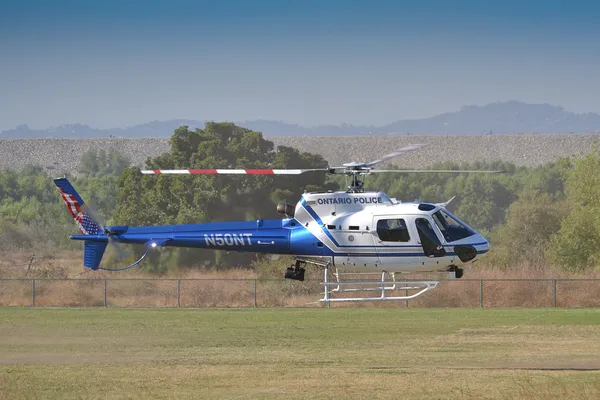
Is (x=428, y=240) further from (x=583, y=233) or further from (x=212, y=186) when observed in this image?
(x=212, y=186)

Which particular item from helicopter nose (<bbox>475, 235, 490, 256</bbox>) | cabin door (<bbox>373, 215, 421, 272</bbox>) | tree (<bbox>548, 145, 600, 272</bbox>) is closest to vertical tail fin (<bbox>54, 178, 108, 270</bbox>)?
cabin door (<bbox>373, 215, 421, 272</bbox>)

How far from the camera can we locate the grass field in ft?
108

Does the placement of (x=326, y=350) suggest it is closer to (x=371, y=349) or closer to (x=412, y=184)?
(x=371, y=349)

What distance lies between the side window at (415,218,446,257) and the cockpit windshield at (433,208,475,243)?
289 millimetres

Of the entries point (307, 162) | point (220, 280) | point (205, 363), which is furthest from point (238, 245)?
point (307, 162)

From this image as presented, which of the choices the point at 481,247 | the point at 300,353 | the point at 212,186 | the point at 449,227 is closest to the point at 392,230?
the point at 449,227

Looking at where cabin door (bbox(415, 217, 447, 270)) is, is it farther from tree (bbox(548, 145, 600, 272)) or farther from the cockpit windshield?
tree (bbox(548, 145, 600, 272))

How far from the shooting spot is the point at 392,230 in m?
37.1

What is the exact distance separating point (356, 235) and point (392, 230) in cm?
107

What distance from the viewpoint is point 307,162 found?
299ft

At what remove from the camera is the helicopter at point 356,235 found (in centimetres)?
3694

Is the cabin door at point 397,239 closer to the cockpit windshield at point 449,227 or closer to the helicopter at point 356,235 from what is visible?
the helicopter at point 356,235

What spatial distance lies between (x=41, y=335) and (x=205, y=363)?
1148 cm

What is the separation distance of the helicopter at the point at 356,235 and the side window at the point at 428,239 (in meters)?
0.03
